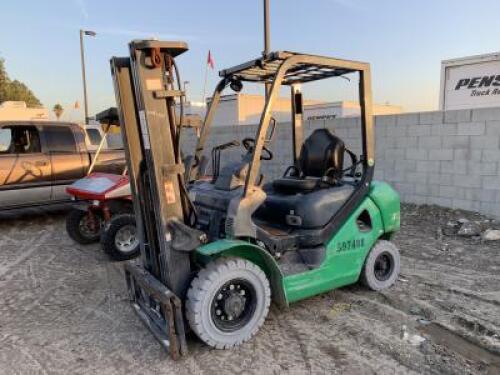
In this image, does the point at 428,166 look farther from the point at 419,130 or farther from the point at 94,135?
the point at 94,135

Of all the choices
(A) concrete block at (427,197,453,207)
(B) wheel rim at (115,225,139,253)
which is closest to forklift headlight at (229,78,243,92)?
(B) wheel rim at (115,225,139,253)

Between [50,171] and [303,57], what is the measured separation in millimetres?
6097

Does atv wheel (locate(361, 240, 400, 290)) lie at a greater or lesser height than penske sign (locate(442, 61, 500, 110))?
lesser

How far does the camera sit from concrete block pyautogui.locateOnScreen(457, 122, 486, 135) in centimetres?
684

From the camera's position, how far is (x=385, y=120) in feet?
26.8

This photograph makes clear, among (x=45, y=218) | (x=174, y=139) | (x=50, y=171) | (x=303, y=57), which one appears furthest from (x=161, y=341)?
(x=45, y=218)

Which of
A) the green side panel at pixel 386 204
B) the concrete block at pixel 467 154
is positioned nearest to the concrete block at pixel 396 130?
the concrete block at pixel 467 154

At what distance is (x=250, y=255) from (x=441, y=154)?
5.29 meters

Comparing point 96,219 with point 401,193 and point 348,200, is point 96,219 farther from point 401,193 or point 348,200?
point 401,193

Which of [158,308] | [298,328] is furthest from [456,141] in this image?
[158,308]

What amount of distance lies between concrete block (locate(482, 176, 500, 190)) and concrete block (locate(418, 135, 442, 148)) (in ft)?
3.25

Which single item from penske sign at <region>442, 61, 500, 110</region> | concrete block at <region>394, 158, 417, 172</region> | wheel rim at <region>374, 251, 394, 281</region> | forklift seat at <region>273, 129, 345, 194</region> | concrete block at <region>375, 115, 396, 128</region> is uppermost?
penske sign at <region>442, 61, 500, 110</region>

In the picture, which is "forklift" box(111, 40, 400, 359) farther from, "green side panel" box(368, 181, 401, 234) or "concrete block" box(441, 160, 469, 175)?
"concrete block" box(441, 160, 469, 175)

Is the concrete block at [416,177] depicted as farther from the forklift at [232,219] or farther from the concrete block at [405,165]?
the forklift at [232,219]
